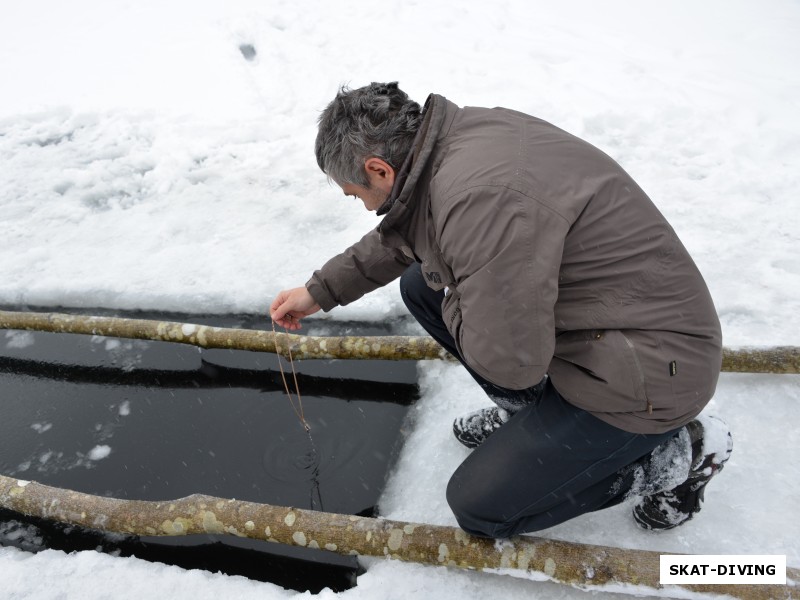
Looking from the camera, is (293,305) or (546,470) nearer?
(546,470)

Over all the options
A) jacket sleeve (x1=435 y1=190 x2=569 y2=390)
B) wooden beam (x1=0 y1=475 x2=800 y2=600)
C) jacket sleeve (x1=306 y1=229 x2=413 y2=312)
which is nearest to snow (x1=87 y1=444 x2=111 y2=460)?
wooden beam (x1=0 y1=475 x2=800 y2=600)

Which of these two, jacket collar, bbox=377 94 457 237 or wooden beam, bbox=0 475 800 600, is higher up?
jacket collar, bbox=377 94 457 237

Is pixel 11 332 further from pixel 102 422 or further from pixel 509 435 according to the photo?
pixel 509 435

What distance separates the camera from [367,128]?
5.78 ft

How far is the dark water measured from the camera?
99.1 inches

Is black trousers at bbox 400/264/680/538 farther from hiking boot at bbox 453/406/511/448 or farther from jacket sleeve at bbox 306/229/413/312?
jacket sleeve at bbox 306/229/413/312

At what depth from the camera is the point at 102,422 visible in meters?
3.09

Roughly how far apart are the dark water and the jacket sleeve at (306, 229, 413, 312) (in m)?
0.71

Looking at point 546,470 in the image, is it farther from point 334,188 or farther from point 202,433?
point 334,188

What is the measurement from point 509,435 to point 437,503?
640mm

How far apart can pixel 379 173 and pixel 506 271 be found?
0.52 m

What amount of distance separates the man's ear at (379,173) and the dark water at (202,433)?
1381 millimetres

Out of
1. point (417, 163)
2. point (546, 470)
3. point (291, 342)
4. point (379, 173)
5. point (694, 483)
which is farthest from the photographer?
point (291, 342)

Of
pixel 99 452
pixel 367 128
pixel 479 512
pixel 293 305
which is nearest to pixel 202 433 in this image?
pixel 99 452
